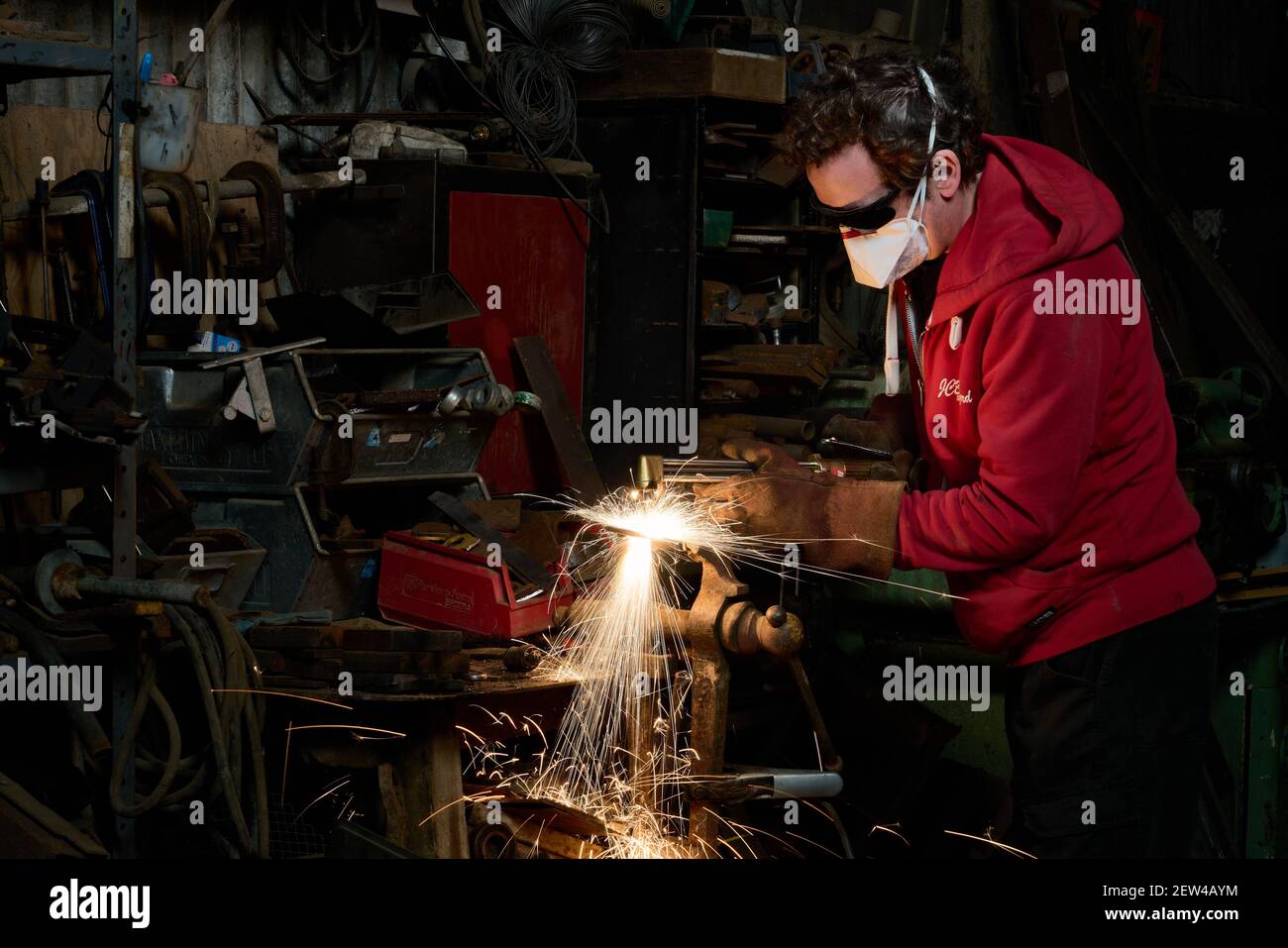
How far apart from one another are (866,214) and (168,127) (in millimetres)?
3240

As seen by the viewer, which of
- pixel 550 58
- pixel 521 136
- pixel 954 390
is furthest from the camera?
pixel 550 58

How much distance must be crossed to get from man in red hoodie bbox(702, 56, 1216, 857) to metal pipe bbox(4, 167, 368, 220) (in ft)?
8.79

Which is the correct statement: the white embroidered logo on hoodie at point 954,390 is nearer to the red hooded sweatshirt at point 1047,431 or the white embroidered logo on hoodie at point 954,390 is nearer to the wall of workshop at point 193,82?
the red hooded sweatshirt at point 1047,431

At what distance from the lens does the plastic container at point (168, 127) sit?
4891mm

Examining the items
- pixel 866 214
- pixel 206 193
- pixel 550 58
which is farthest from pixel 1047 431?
pixel 550 58

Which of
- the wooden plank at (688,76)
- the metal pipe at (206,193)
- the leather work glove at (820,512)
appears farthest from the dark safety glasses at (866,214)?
the wooden plank at (688,76)

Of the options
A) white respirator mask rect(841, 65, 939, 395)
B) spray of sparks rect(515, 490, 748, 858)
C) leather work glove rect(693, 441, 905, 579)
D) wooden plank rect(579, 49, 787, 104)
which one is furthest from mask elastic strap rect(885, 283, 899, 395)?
wooden plank rect(579, 49, 787, 104)

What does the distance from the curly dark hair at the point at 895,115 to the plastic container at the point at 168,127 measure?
10.1ft

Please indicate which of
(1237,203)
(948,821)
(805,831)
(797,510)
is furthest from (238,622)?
(1237,203)

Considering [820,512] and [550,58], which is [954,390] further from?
[550,58]

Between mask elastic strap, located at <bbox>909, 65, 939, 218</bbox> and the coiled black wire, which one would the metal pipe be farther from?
mask elastic strap, located at <bbox>909, 65, 939, 218</bbox>

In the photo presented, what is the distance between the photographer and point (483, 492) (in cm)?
442

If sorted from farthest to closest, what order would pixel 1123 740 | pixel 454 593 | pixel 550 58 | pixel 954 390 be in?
pixel 550 58 < pixel 454 593 < pixel 954 390 < pixel 1123 740

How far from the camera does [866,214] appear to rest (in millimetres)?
2809
